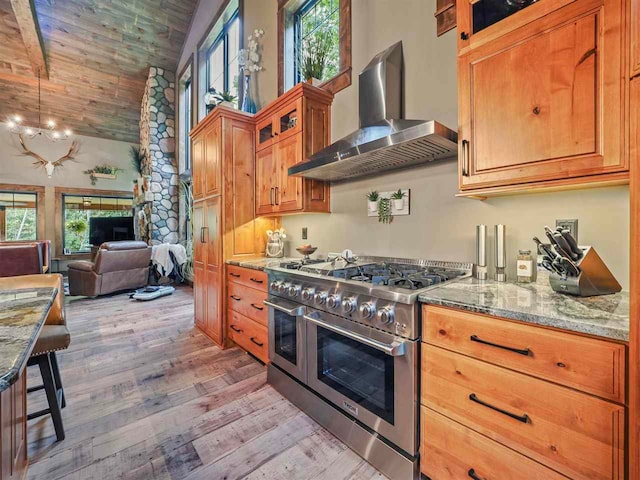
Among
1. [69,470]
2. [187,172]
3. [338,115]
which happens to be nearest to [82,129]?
[187,172]

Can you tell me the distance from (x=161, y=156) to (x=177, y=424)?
6.04 m

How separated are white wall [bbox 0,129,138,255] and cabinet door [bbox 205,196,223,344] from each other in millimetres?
6401

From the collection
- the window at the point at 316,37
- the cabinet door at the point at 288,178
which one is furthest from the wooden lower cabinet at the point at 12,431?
the window at the point at 316,37

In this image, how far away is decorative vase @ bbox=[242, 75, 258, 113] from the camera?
3345 mm

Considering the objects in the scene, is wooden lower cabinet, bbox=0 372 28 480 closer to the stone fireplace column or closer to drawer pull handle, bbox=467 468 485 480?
drawer pull handle, bbox=467 468 485 480

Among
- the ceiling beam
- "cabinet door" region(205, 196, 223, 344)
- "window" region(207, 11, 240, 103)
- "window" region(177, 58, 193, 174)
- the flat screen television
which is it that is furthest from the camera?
the flat screen television

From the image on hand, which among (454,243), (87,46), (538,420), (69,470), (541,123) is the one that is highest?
(87,46)

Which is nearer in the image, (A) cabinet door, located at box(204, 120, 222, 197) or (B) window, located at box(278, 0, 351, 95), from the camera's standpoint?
(B) window, located at box(278, 0, 351, 95)

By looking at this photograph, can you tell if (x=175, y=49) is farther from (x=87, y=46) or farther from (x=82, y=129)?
(x=82, y=129)

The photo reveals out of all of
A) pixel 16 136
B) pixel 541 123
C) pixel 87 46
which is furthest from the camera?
pixel 16 136

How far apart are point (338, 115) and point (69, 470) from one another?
2.85 metres

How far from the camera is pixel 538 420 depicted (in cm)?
99

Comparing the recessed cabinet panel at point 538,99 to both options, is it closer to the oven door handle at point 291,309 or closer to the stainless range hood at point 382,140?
the stainless range hood at point 382,140

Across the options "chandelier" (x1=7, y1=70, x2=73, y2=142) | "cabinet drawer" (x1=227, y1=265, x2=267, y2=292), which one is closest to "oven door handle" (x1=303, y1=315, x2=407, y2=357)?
"cabinet drawer" (x1=227, y1=265, x2=267, y2=292)
